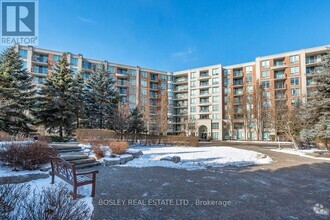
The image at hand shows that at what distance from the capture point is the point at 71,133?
24.4m

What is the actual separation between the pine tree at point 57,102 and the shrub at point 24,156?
14315 mm

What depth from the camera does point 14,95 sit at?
18828 mm

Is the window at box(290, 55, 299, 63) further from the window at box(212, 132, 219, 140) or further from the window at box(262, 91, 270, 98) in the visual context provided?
the window at box(212, 132, 219, 140)

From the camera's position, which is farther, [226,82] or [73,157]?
[226,82]

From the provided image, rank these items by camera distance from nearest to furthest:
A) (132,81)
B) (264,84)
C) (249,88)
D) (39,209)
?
1. (39,209)
2. (264,84)
3. (249,88)
4. (132,81)

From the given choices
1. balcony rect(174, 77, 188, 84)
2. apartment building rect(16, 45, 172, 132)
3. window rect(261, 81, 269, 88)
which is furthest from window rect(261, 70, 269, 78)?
apartment building rect(16, 45, 172, 132)

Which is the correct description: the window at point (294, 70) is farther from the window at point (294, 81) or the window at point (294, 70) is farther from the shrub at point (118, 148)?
the shrub at point (118, 148)

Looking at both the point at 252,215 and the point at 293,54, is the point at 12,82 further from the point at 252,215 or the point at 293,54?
the point at 293,54

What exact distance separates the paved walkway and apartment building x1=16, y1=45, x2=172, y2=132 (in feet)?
86.6

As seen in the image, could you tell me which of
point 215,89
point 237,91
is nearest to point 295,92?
point 237,91

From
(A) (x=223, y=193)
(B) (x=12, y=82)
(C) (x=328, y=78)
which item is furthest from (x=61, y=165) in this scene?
(C) (x=328, y=78)

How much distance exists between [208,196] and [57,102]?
69.3 feet

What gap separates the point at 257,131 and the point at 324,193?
45.0 meters

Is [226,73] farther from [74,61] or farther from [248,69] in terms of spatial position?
[74,61]
